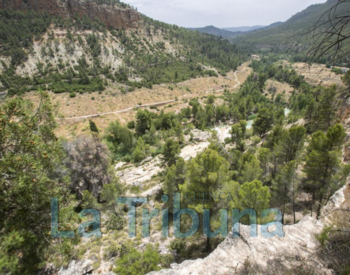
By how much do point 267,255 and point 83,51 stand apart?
130 metres

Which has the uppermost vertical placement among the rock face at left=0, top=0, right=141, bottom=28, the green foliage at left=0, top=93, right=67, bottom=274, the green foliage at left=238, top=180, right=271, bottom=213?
the rock face at left=0, top=0, right=141, bottom=28

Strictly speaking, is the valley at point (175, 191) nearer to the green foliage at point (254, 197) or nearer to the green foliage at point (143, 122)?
the green foliage at point (254, 197)

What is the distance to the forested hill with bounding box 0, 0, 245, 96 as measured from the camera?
87312 mm

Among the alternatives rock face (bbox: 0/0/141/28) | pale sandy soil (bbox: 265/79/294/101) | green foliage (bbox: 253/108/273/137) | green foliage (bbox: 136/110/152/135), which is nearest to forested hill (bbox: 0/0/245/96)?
rock face (bbox: 0/0/141/28)

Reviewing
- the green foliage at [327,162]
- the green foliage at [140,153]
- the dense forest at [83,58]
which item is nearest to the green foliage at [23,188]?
the green foliage at [327,162]

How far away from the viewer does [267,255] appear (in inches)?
341

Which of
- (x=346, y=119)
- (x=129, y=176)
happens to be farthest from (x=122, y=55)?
(x=346, y=119)

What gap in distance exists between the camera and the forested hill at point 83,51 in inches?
3438

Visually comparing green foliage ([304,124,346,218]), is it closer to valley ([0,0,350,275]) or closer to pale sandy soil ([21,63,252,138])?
valley ([0,0,350,275])

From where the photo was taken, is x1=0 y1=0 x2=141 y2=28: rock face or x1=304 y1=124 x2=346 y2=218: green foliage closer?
x1=304 y1=124 x2=346 y2=218: green foliage

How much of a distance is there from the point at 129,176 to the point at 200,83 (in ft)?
320

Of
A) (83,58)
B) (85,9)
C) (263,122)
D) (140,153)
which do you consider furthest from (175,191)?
(85,9)

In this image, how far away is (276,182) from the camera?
20.9m

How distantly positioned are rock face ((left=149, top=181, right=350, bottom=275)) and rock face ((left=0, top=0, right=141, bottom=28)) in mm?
157678
